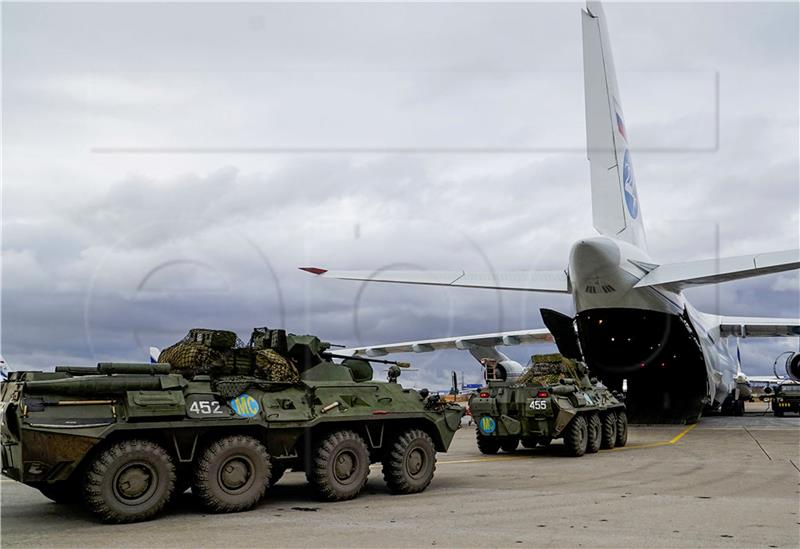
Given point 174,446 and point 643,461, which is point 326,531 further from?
point 643,461

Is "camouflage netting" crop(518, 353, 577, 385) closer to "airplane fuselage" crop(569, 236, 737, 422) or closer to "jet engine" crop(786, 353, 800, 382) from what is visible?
"airplane fuselage" crop(569, 236, 737, 422)

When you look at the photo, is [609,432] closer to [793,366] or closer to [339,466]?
[339,466]

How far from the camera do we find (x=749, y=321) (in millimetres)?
35500

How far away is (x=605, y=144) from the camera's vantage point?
2764 centimetres

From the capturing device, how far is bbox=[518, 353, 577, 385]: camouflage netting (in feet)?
59.4

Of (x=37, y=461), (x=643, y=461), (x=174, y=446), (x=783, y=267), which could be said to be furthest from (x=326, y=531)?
→ (x=783, y=267)

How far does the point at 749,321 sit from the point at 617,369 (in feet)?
40.0

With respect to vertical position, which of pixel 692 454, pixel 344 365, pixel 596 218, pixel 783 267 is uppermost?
pixel 596 218

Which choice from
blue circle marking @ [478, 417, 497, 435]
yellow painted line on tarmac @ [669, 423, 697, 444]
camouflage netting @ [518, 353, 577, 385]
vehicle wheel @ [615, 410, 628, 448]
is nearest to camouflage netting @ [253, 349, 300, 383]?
blue circle marking @ [478, 417, 497, 435]

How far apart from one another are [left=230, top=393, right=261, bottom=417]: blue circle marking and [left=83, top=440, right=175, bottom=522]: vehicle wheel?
38.2 inches

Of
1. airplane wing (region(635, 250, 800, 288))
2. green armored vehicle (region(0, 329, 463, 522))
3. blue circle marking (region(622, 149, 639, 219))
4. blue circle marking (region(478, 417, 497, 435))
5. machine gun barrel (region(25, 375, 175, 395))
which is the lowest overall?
blue circle marking (region(478, 417, 497, 435))

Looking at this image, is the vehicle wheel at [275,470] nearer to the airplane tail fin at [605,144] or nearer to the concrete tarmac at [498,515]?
the concrete tarmac at [498,515]

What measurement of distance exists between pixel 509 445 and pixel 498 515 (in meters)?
9.03

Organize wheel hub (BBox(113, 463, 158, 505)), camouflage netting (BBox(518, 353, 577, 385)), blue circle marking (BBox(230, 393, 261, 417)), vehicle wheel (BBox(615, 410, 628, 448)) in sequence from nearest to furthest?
1. wheel hub (BBox(113, 463, 158, 505))
2. blue circle marking (BBox(230, 393, 261, 417))
3. camouflage netting (BBox(518, 353, 577, 385))
4. vehicle wheel (BBox(615, 410, 628, 448))
